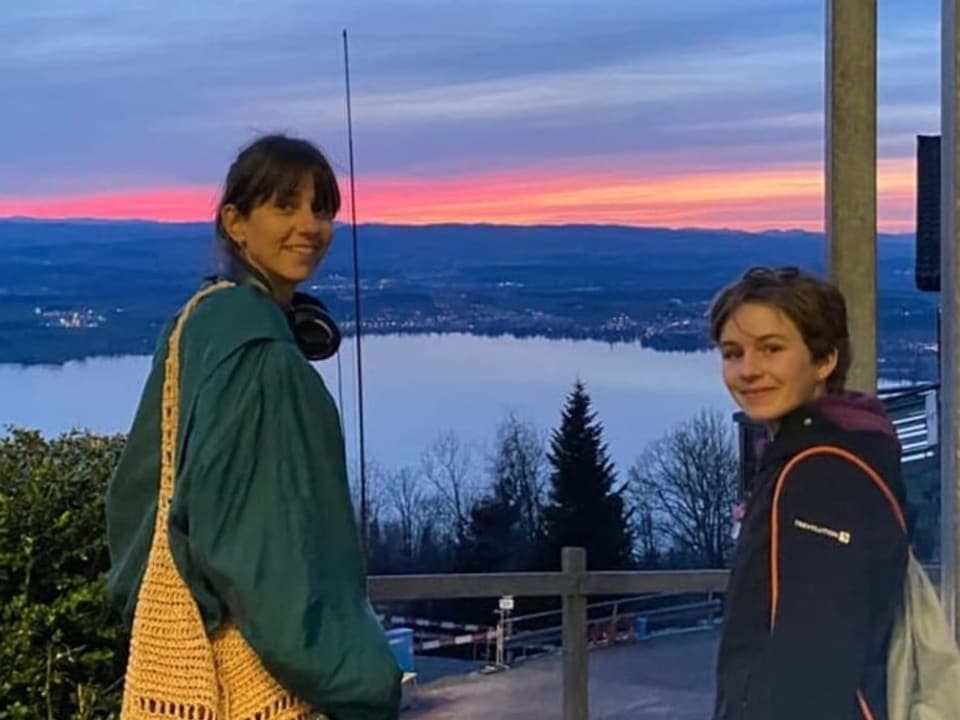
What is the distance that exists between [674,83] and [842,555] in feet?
5.03

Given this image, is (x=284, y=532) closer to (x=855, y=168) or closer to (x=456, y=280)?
(x=855, y=168)

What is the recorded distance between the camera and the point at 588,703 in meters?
3.65

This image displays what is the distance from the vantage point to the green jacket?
5.36ft

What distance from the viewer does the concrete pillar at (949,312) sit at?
7.77 ft

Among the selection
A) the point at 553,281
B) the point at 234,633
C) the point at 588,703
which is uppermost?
the point at 553,281

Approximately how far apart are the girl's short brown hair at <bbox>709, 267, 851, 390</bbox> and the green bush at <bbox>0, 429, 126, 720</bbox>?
5.45 feet

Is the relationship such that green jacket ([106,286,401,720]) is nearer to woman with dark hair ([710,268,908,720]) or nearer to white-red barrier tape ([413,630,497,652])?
woman with dark hair ([710,268,908,720])

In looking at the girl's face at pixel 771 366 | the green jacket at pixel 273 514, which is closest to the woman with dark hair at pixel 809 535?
the girl's face at pixel 771 366

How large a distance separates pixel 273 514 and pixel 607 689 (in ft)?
6.94

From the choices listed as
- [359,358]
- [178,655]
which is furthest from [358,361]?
[178,655]

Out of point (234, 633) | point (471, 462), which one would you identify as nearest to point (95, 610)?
point (471, 462)

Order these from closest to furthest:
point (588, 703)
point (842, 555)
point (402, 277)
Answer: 1. point (842, 555)
2. point (402, 277)
3. point (588, 703)

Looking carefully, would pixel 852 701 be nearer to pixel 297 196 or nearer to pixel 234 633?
pixel 234 633

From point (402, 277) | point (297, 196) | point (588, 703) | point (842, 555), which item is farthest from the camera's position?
point (588, 703)
